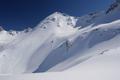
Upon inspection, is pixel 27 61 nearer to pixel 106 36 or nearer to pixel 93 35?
pixel 93 35

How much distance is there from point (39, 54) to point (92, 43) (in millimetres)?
81979

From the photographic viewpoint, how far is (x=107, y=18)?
145 meters

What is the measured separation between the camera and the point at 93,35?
113m

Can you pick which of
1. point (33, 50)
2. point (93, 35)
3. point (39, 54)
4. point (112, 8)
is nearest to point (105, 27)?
point (93, 35)

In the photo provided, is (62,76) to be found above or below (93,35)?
below

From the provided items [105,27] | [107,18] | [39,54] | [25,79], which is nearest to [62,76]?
Answer: [25,79]

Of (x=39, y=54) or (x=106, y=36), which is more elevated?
(x=39, y=54)

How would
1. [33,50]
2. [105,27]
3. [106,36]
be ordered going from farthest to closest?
[33,50] < [105,27] < [106,36]

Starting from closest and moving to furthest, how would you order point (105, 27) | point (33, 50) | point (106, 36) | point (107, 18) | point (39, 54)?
point (106, 36), point (105, 27), point (107, 18), point (39, 54), point (33, 50)

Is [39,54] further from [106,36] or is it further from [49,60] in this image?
[106,36]

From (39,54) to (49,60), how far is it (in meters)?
31.7

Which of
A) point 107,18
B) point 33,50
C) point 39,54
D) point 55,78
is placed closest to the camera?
point 55,78

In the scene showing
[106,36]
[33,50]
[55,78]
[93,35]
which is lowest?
[55,78]

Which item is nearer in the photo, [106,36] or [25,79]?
[25,79]
